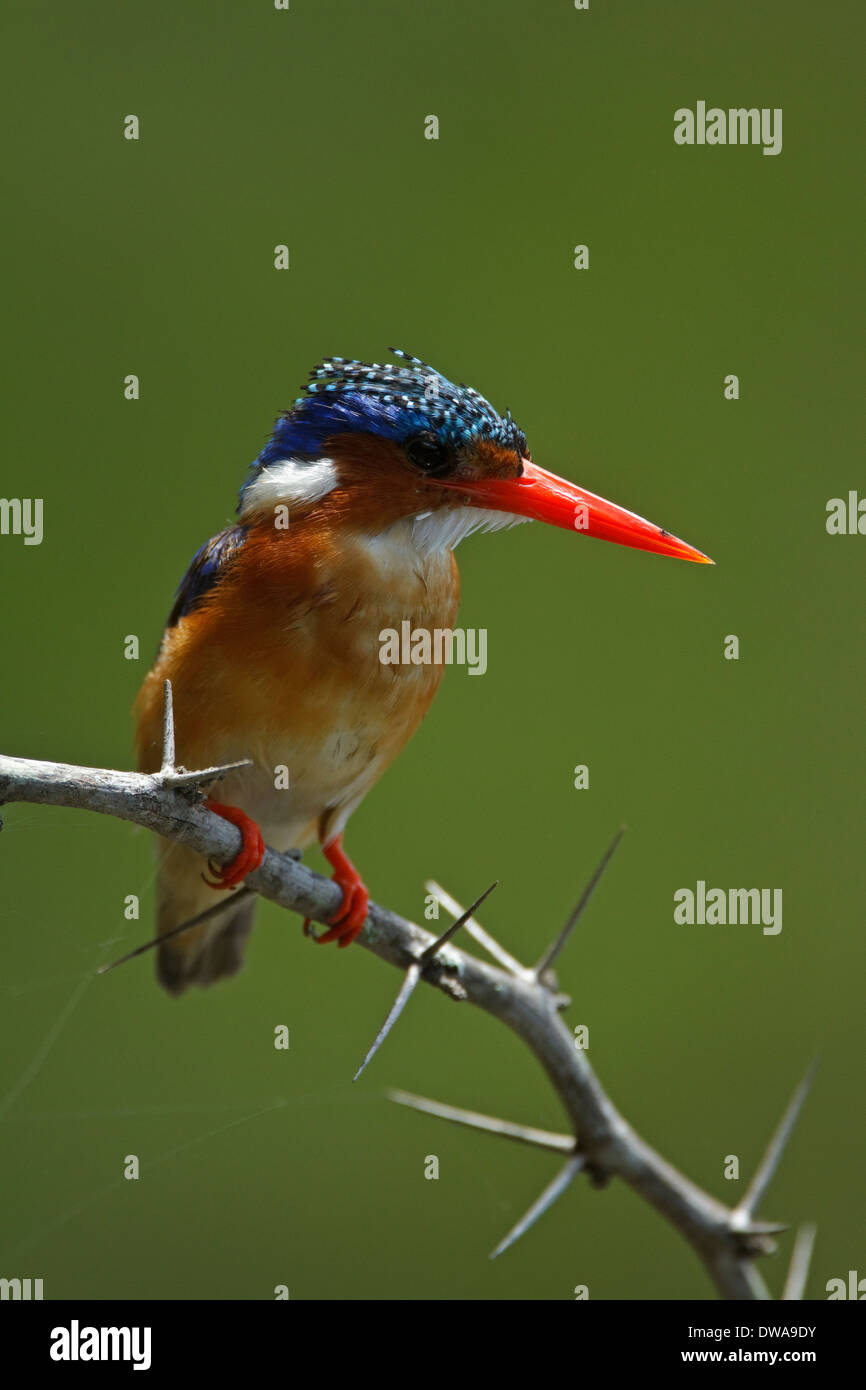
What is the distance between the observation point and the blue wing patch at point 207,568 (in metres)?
2.18

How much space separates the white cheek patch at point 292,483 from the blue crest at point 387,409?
20 mm

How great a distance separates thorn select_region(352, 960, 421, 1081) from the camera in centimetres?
155

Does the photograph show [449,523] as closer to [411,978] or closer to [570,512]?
[570,512]

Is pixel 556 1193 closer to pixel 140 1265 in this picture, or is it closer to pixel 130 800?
pixel 130 800

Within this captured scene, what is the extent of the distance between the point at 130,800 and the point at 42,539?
2.30 m

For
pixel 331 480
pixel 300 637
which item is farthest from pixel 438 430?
pixel 300 637

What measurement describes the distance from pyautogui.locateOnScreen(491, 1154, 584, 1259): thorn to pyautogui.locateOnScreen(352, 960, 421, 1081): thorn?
29 cm
